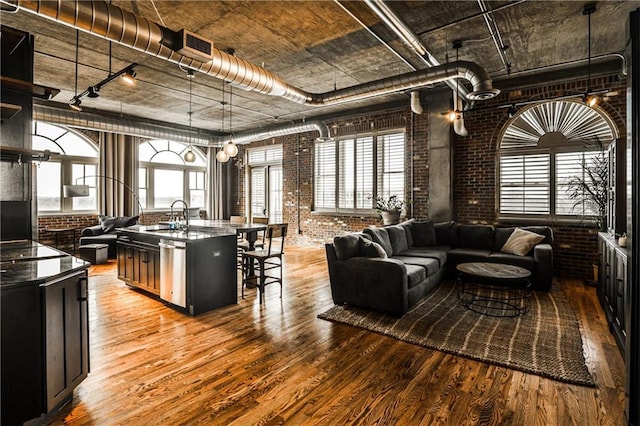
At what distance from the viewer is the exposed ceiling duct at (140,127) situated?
669 cm

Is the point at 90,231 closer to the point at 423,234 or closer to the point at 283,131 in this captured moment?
the point at 283,131

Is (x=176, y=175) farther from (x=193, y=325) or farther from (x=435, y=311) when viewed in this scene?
(x=435, y=311)

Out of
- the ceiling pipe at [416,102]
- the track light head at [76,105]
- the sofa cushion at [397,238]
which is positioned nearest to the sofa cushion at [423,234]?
the sofa cushion at [397,238]

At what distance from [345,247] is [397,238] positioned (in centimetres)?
160

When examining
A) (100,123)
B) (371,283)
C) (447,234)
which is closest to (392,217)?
(447,234)

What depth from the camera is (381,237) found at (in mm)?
5109

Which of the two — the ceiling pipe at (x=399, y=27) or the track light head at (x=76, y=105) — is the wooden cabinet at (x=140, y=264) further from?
the ceiling pipe at (x=399, y=27)

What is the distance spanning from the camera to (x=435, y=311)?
408 cm

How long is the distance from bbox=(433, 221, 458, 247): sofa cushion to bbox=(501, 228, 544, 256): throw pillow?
0.86 m

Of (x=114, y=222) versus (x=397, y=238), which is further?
(x=114, y=222)

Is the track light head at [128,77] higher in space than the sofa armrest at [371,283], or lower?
higher

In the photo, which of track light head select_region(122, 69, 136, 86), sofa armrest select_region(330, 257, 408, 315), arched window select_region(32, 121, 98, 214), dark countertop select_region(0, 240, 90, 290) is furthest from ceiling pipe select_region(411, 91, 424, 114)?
arched window select_region(32, 121, 98, 214)

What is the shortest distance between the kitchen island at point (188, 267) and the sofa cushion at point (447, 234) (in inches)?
154

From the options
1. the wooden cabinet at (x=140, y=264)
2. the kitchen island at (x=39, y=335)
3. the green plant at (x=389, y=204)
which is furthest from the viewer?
the green plant at (x=389, y=204)
